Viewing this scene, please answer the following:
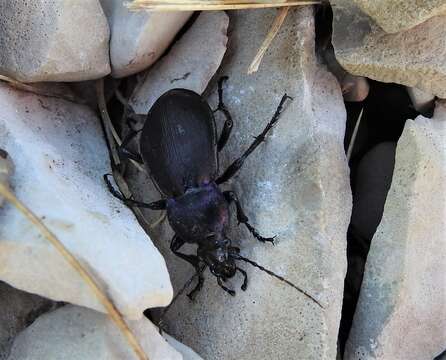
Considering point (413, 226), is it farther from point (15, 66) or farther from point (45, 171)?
point (15, 66)

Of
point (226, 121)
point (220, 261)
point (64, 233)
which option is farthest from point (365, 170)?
point (64, 233)

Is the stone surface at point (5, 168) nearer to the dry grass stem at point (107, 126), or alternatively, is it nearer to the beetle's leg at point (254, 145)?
the dry grass stem at point (107, 126)

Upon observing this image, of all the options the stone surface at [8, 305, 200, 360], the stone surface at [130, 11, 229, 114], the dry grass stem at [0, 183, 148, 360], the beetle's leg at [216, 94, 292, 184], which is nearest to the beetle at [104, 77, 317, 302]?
the beetle's leg at [216, 94, 292, 184]

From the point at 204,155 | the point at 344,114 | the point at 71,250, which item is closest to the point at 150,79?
the point at 204,155

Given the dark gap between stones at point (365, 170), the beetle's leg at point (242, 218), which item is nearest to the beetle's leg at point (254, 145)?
the beetle's leg at point (242, 218)

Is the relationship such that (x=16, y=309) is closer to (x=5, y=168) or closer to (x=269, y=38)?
(x=5, y=168)

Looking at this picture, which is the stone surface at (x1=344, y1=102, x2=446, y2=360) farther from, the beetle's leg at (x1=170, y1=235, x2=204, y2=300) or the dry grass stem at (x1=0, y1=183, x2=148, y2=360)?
the dry grass stem at (x1=0, y1=183, x2=148, y2=360)

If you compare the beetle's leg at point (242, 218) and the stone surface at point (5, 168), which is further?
the beetle's leg at point (242, 218)
